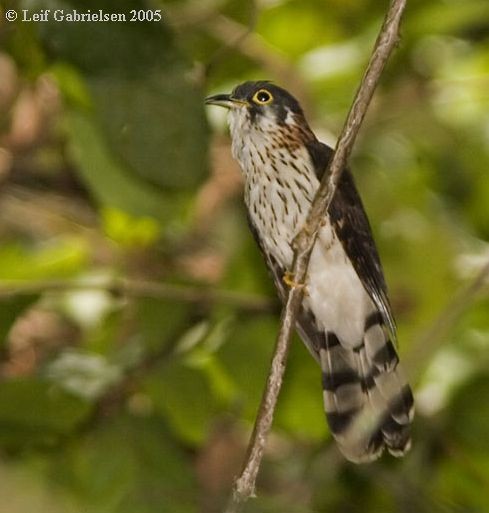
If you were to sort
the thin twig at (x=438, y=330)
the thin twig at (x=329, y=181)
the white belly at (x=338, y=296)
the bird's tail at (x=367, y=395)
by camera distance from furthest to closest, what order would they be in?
the white belly at (x=338, y=296) → the thin twig at (x=438, y=330) → the bird's tail at (x=367, y=395) → the thin twig at (x=329, y=181)

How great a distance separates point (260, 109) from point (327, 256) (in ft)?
1.28

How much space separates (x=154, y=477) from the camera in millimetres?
3400

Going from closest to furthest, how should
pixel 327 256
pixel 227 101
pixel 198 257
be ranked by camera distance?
pixel 227 101 → pixel 327 256 → pixel 198 257

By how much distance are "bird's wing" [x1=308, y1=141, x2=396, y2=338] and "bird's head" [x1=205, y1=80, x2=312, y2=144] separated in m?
0.13

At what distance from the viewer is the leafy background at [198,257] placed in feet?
10.3

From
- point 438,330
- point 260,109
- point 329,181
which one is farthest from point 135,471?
point 329,181

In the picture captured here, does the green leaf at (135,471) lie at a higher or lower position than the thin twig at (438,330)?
lower

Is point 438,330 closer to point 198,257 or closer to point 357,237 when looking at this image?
point 357,237

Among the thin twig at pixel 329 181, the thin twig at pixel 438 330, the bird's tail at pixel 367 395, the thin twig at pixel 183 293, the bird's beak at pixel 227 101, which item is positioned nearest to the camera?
the thin twig at pixel 329 181

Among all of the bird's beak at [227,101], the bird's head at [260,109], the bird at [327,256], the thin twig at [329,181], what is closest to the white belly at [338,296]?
the bird at [327,256]

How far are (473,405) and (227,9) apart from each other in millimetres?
1326

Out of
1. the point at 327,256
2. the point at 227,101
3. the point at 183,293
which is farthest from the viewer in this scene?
the point at 183,293

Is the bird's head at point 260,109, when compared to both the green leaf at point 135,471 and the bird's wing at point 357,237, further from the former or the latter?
the green leaf at point 135,471

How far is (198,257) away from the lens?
15.0 feet
